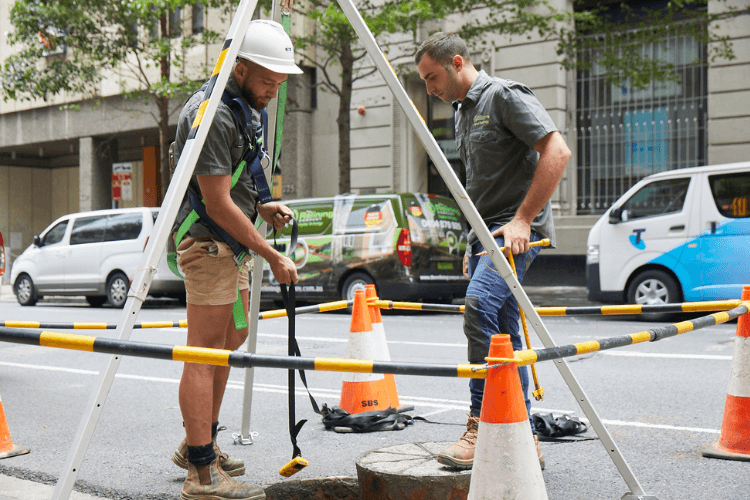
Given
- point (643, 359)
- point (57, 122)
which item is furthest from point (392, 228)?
point (57, 122)

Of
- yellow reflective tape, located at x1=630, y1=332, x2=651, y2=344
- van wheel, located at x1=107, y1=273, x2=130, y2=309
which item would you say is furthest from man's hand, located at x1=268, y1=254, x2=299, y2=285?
van wheel, located at x1=107, y1=273, x2=130, y2=309

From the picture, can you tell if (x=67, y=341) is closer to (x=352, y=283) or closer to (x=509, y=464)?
(x=509, y=464)

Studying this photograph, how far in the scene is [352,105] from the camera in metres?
20.5

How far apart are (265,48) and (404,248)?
915 cm

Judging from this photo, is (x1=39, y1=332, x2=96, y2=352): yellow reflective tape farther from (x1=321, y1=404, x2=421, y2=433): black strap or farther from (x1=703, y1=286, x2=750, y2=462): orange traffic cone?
(x1=703, y1=286, x2=750, y2=462): orange traffic cone

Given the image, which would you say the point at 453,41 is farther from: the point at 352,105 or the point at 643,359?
the point at 352,105

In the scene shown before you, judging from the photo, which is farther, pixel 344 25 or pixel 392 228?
A: pixel 344 25

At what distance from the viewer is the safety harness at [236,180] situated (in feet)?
10.8

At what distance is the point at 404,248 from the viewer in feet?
40.3

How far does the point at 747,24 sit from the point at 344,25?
745 cm

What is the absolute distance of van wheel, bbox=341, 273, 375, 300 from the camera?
41.6 ft

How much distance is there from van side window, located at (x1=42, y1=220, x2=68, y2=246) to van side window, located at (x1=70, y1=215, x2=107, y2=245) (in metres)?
0.42

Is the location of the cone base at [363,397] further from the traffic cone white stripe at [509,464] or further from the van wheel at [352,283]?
the van wheel at [352,283]

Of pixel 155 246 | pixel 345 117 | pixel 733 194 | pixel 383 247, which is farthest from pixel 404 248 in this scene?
pixel 155 246
